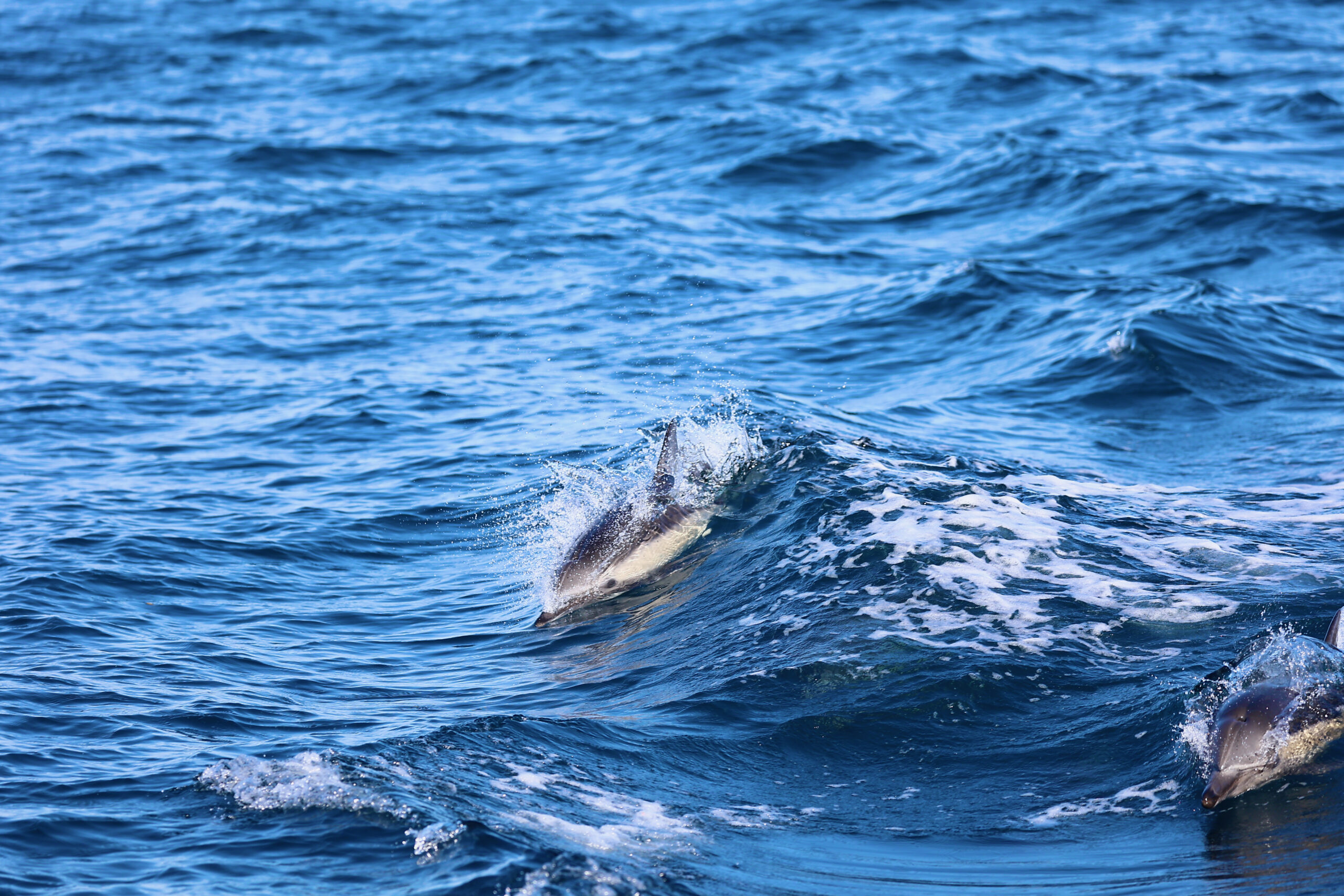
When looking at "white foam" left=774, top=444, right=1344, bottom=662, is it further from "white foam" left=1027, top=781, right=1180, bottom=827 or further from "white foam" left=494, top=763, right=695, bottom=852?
"white foam" left=494, top=763, right=695, bottom=852

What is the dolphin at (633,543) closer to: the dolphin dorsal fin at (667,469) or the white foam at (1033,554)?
the dolphin dorsal fin at (667,469)

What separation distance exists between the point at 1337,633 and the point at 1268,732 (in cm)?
107

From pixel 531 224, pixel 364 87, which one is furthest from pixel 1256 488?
pixel 364 87

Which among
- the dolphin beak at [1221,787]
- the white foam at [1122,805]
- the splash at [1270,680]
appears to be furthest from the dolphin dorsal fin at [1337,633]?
the white foam at [1122,805]

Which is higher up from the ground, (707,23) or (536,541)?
(707,23)

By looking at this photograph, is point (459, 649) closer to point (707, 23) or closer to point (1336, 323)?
point (1336, 323)

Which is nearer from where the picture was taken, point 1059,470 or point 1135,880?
point 1135,880

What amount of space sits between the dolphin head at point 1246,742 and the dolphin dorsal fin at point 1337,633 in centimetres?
65

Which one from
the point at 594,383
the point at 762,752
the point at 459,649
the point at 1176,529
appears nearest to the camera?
the point at 762,752

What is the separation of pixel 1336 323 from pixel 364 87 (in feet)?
74.3

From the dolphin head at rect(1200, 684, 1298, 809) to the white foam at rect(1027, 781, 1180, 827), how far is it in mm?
205

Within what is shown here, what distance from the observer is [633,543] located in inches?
420

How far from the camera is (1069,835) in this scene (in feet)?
22.0

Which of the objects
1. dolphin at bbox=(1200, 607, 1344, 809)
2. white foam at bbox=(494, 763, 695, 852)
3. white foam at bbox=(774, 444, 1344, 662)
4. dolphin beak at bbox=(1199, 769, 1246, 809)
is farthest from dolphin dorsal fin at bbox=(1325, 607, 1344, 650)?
white foam at bbox=(494, 763, 695, 852)
